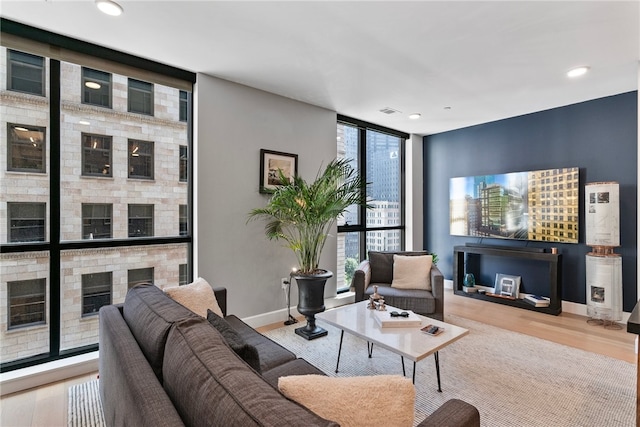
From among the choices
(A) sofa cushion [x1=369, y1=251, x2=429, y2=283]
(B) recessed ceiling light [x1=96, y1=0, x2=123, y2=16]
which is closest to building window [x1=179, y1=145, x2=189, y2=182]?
(B) recessed ceiling light [x1=96, y1=0, x2=123, y2=16]

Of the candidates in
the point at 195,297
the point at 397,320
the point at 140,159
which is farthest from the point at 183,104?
the point at 397,320

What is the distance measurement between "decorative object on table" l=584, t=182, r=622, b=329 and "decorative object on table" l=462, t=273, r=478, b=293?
1.40 metres

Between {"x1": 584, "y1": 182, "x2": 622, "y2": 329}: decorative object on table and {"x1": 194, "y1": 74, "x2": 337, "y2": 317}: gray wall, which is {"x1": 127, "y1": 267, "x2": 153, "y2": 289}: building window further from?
{"x1": 584, "y1": 182, "x2": 622, "y2": 329}: decorative object on table

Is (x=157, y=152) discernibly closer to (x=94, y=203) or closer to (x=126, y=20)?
(x=94, y=203)

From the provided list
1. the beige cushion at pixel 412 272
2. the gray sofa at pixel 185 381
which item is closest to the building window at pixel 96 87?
the gray sofa at pixel 185 381

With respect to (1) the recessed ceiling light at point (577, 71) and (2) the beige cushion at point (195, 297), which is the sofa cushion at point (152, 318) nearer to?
(2) the beige cushion at point (195, 297)

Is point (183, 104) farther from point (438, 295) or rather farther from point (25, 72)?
point (438, 295)

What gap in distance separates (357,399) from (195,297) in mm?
1510

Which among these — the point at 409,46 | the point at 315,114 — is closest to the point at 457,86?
the point at 409,46

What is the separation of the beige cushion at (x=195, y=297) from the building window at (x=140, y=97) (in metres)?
1.84

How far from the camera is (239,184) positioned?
3.38 m

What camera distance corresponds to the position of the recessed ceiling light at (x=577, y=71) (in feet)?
9.61

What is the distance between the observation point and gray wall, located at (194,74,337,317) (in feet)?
10.3

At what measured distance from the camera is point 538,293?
13.9 ft
